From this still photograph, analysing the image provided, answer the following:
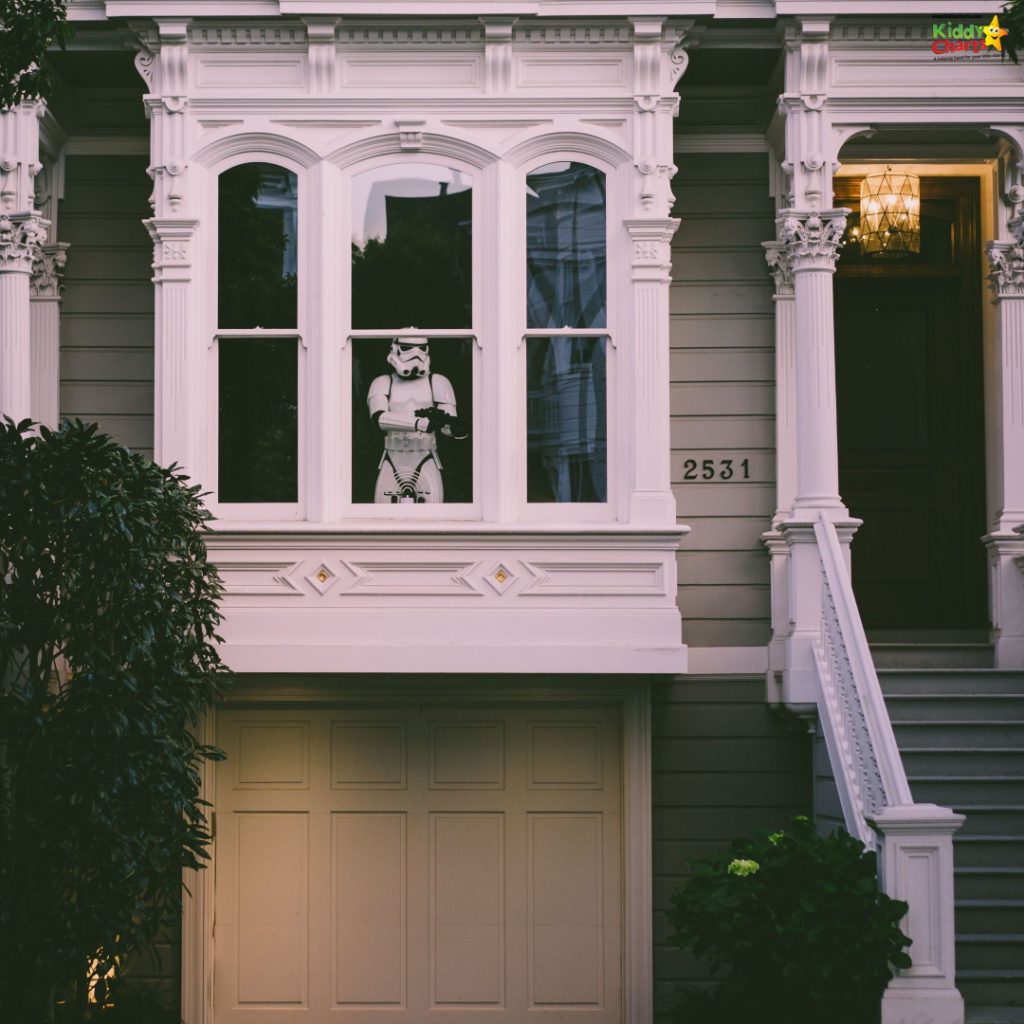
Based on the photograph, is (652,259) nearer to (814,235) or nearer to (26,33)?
(814,235)

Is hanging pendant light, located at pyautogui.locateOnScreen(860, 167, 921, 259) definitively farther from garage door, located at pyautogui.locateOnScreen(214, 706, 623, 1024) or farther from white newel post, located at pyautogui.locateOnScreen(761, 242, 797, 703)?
garage door, located at pyautogui.locateOnScreen(214, 706, 623, 1024)

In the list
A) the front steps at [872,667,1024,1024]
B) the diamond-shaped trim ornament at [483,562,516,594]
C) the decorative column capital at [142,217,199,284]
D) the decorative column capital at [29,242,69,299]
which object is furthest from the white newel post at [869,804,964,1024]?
the decorative column capital at [29,242,69,299]

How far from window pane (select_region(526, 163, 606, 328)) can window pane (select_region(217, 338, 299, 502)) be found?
4.69 ft

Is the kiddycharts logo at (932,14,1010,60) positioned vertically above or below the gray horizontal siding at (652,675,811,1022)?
above

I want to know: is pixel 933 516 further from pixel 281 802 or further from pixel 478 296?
pixel 281 802

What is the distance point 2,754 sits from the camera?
8.72 m

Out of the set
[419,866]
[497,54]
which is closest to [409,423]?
[497,54]

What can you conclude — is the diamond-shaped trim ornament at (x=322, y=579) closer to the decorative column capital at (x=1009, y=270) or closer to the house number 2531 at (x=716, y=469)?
the house number 2531 at (x=716, y=469)

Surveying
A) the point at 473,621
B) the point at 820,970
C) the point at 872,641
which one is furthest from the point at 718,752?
the point at 820,970

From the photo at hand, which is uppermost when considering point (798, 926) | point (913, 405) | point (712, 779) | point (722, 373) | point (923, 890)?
point (722, 373)

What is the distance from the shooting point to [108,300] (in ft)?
31.6

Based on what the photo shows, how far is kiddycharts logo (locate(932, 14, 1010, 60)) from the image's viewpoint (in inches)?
351

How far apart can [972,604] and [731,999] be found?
3601 mm

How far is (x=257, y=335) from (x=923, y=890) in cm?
463
